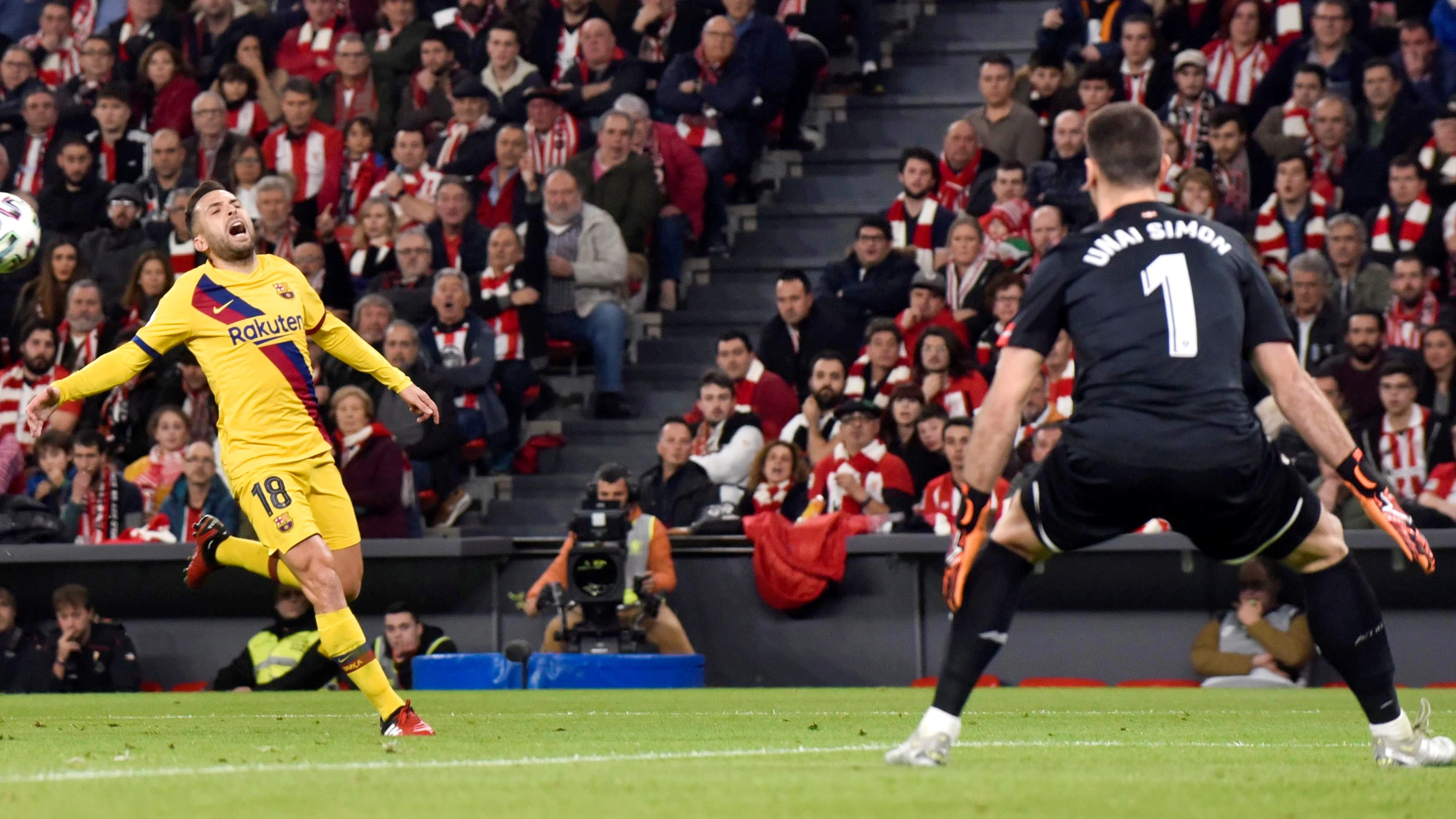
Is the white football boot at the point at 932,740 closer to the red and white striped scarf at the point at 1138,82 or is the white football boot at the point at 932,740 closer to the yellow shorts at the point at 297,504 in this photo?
the yellow shorts at the point at 297,504

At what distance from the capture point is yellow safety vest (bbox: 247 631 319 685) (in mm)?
14414

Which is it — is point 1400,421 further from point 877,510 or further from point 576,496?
point 576,496

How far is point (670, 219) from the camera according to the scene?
57.4ft

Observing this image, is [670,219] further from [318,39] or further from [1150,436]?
[1150,436]

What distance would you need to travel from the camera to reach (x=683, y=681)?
548 inches

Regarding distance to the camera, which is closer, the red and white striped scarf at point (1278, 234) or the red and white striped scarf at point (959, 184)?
the red and white striped scarf at point (1278, 234)

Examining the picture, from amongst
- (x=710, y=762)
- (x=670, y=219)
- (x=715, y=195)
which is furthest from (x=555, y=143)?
(x=710, y=762)

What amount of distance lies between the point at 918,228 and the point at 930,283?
113cm

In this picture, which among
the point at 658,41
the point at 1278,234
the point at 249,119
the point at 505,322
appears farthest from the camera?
the point at 249,119

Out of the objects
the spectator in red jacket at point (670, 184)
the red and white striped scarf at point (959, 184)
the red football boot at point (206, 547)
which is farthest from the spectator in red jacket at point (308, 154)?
the red football boot at point (206, 547)

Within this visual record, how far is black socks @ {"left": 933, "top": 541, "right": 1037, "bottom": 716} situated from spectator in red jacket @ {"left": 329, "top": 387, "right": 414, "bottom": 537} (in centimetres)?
934

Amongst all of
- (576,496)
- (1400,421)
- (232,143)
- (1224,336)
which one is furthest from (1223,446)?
(232,143)

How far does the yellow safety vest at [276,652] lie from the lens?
14.4m

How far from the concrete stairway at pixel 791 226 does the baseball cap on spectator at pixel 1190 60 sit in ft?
10.7
